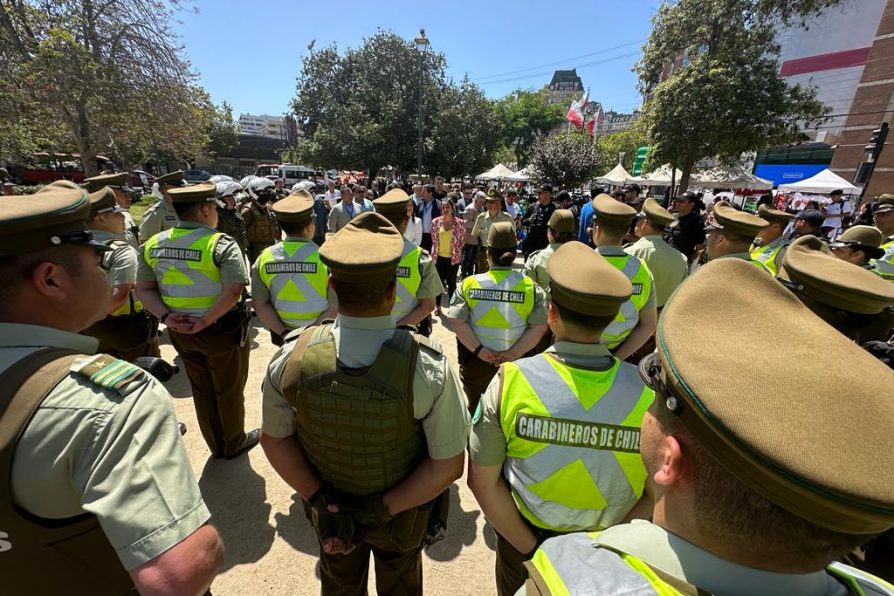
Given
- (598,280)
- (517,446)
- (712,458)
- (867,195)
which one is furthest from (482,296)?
(867,195)

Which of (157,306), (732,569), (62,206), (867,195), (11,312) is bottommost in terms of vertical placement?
(867,195)

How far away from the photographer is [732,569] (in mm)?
688

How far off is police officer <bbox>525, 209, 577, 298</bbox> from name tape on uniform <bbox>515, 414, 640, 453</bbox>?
7.66 feet

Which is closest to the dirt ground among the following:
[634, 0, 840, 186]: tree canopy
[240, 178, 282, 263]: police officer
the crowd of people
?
the crowd of people

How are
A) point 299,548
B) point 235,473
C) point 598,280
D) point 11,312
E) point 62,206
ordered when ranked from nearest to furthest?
point 11,312
point 62,206
point 598,280
point 299,548
point 235,473

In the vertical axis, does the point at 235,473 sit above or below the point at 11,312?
below

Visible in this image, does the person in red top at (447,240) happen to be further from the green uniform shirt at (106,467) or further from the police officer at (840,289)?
the green uniform shirt at (106,467)

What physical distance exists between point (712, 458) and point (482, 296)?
2.43m

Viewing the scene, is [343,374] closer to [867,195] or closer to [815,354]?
[815,354]

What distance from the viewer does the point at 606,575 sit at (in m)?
0.73

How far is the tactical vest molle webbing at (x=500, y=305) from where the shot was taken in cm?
309

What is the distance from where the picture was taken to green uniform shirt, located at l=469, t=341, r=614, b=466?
5.41 ft

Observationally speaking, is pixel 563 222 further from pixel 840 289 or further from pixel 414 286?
pixel 840 289

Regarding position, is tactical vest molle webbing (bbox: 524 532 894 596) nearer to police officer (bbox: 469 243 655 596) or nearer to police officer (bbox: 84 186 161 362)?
police officer (bbox: 469 243 655 596)
